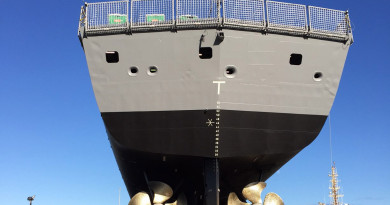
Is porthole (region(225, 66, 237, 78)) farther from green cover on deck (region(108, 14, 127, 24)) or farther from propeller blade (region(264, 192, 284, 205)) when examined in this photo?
propeller blade (region(264, 192, 284, 205))

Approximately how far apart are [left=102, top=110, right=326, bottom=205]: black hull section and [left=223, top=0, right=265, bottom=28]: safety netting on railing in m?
2.80

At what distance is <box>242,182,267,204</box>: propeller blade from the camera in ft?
42.5

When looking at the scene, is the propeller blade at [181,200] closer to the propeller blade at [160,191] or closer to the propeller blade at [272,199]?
the propeller blade at [160,191]

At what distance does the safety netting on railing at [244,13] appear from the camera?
11.9 metres

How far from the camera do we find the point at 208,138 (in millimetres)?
12086

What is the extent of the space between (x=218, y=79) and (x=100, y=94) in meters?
3.85

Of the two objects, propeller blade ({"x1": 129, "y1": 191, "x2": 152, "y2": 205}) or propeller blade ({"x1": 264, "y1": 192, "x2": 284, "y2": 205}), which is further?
propeller blade ({"x1": 129, "y1": 191, "x2": 152, "y2": 205})

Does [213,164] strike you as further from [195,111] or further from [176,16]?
[176,16]

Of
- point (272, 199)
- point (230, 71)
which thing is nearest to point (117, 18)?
point (230, 71)

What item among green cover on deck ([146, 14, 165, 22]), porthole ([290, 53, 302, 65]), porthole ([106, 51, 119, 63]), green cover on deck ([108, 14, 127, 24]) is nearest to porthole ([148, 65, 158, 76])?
porthole ([106, 51, 119, 63])

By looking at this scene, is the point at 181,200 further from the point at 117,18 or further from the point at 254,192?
the point at 117,18

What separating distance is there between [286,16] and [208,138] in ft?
15.4

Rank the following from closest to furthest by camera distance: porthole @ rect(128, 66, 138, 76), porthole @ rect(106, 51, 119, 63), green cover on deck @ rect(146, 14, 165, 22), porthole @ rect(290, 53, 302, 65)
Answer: green cover on deck @ rect(146, 14, 165, 22) < porthole @ rect(128, 66, 138, 76) < porthole @ rect(106, 51, 119, 63) < porthole @ rect(290, 53, 302, 65)

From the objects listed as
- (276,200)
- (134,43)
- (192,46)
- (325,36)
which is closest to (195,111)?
(192,46)
